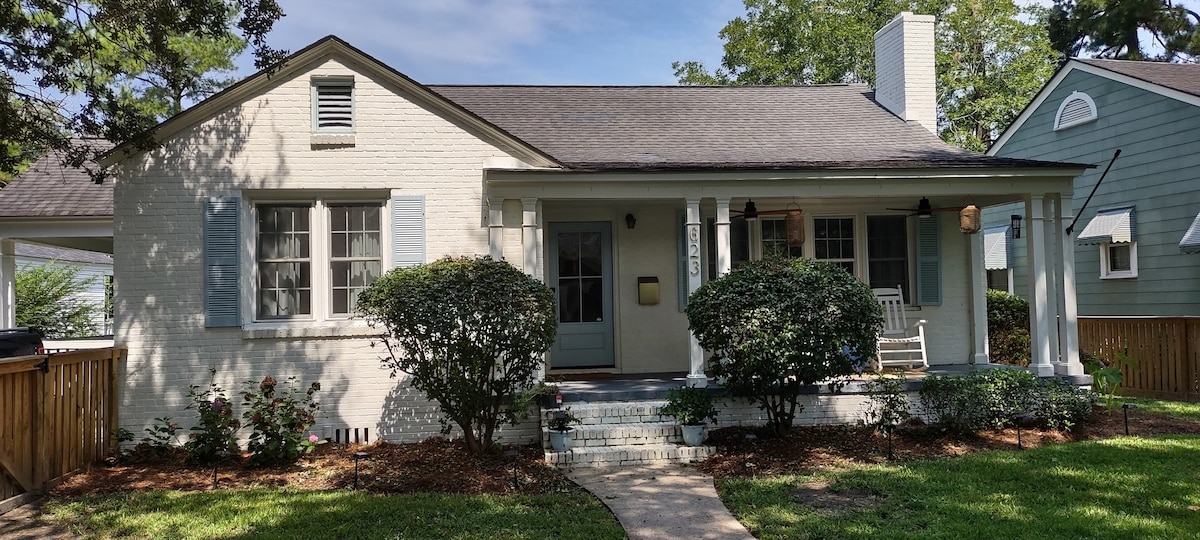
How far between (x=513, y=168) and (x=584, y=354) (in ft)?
9.28

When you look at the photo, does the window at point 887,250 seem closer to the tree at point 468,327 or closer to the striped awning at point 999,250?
the tree at point 468,327

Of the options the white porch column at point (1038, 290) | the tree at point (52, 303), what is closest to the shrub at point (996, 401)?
the white porch column at point (1038, 290)

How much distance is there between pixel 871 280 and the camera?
403 inches

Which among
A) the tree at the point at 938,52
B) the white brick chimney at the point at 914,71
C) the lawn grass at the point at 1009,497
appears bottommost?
the lawn grass at the point at 1009,497

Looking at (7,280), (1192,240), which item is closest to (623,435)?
(1192,240)

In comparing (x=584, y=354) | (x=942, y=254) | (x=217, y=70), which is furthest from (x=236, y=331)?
(x=217, y=70)

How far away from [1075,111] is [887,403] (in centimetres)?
985

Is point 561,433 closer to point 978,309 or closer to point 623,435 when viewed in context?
point 623,435

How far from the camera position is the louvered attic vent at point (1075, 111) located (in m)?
13.6

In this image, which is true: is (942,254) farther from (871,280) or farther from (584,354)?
(584,354)

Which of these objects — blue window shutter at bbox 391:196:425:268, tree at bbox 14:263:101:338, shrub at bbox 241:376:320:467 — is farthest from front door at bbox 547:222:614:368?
tree at bbox 14:263:101:338

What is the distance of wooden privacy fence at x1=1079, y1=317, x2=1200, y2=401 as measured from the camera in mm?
9969

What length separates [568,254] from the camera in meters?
9.74

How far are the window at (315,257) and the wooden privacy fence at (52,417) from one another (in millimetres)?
1626
